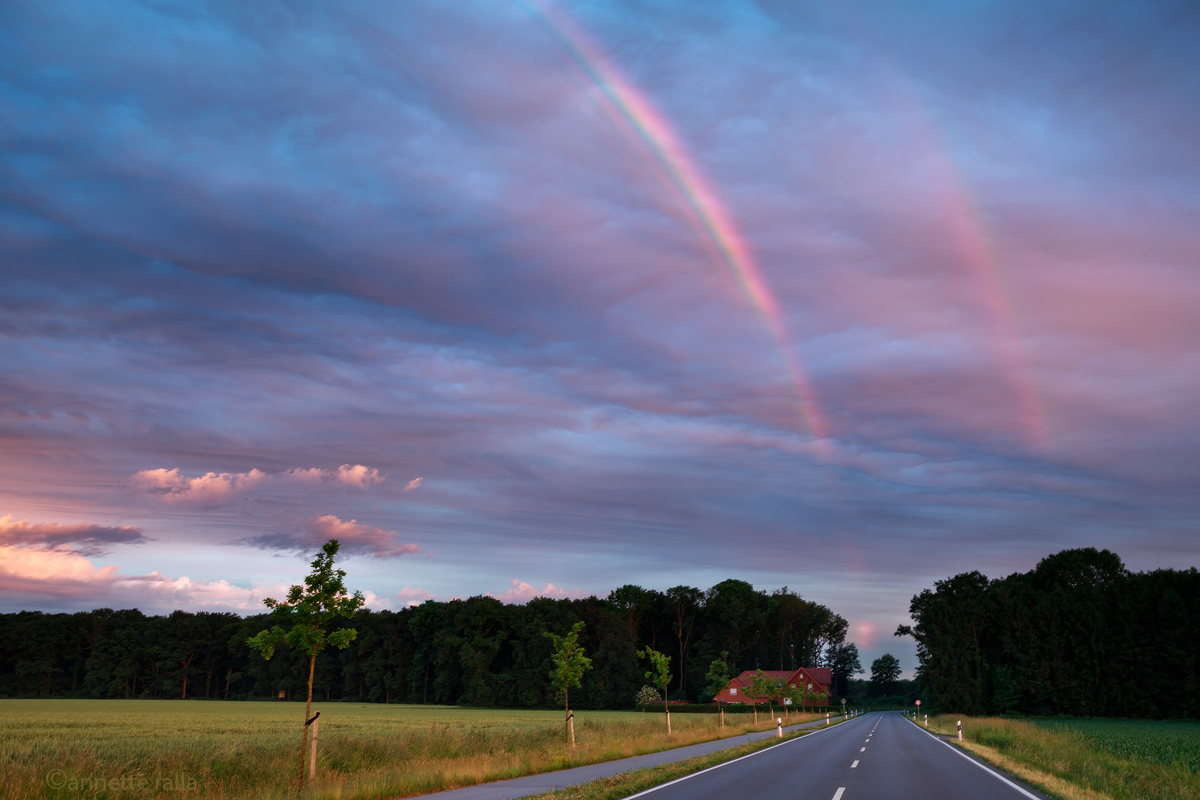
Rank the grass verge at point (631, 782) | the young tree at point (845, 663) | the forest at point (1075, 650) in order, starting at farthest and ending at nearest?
the young tree at point (845, 663), the forest at point (1075, 650), the grass verge at point (631, 782)

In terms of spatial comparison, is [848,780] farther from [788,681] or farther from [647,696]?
[788,681]

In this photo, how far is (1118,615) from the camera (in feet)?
278

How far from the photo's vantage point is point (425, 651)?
4712 inches

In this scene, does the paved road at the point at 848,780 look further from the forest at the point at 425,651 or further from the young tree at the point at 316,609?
the forest at the point at 425,651

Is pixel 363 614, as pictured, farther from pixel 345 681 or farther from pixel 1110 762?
pixel 1110 762

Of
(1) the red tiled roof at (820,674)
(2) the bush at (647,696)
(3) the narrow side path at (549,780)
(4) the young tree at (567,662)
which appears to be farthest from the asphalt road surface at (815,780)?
(1) the red tiled roof at (820,674)

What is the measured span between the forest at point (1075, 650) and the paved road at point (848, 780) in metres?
66.9

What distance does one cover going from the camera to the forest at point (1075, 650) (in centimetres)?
7956

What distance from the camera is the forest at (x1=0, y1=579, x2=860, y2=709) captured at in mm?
106562

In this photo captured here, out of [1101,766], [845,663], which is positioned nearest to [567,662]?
[1101,766]

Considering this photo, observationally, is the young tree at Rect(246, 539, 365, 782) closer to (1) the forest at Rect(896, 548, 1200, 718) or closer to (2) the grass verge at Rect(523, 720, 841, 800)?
(2) the grass verge at Rect(523, 720, 841, 800)

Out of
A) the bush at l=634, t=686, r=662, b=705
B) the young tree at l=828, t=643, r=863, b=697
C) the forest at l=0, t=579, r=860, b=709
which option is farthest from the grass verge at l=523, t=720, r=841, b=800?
the young tree at l=828, t=643, r=863, b=697

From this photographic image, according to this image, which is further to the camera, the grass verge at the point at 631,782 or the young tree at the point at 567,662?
the young tree at the point at 567,662

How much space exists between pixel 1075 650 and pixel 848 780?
82801mm
